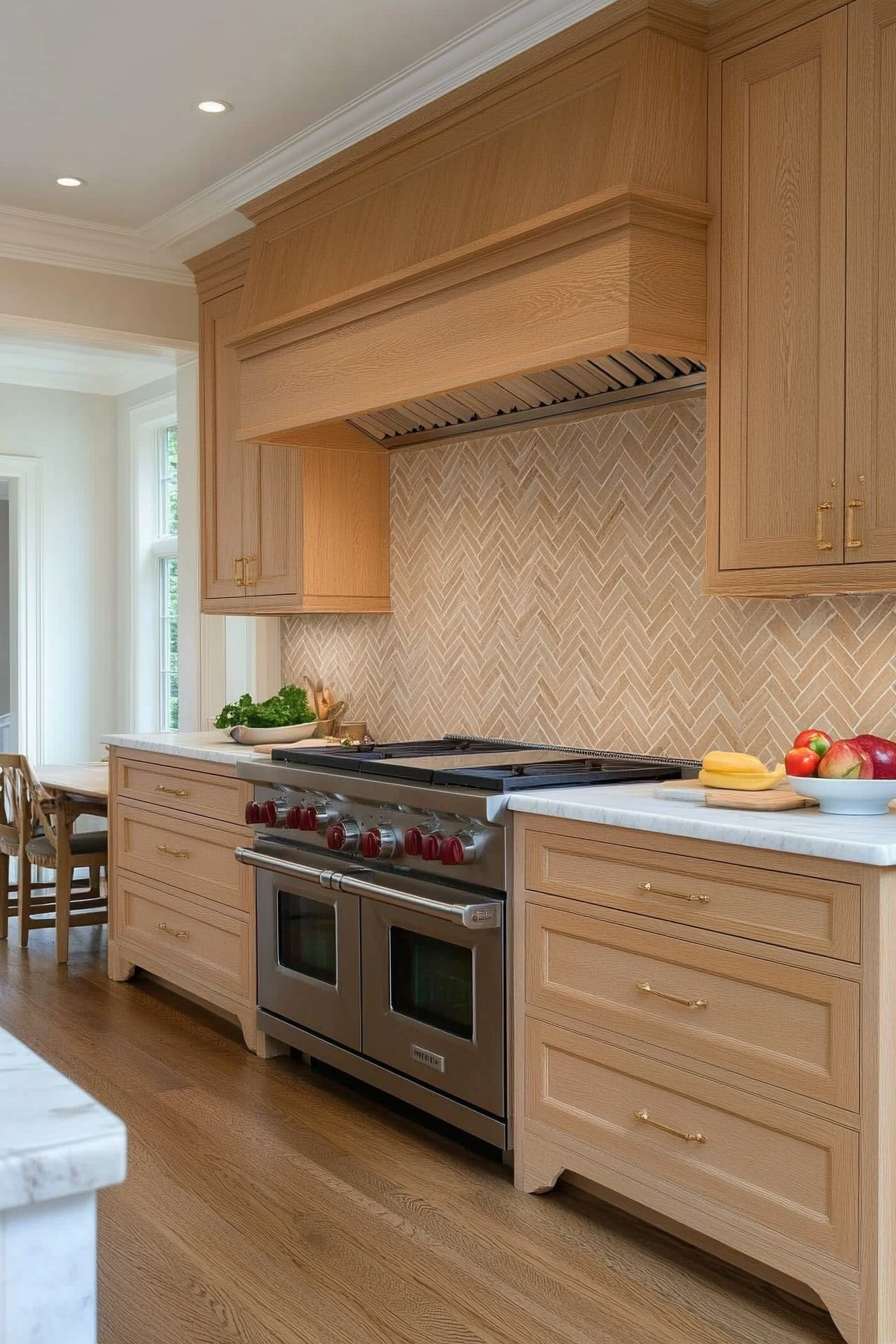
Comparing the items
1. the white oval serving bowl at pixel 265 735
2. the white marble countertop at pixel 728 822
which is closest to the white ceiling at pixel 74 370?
the white oval serving bowl at pixel 265 735

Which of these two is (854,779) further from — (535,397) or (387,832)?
(535,397)

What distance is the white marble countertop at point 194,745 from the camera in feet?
12.7

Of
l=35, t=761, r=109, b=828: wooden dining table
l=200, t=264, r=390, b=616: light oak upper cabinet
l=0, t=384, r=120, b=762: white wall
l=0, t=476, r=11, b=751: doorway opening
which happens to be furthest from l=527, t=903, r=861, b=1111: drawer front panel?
l=0, t=476, r=11, b=751: doorway opening

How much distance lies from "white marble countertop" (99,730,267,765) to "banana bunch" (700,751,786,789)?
1584mm

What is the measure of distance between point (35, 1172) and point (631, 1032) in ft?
6.13

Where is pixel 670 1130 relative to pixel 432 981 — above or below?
below

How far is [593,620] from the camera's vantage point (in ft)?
11.7

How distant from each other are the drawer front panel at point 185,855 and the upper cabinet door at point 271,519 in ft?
2.85

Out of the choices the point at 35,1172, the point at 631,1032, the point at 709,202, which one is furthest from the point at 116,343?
the point at 35,1172

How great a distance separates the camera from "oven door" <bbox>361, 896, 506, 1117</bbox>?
9.30 feet

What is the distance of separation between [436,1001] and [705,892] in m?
0.93

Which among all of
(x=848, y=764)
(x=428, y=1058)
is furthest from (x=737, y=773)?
(x=428, y=1058)

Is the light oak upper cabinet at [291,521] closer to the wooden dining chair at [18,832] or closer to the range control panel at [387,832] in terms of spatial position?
the range control panel at [387,832]

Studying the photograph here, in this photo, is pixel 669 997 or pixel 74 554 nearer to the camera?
pixel 669 997
